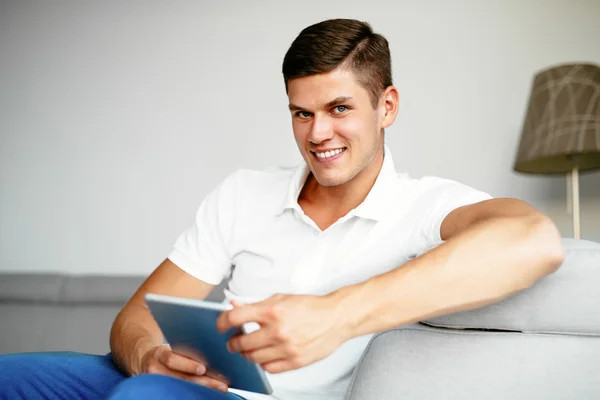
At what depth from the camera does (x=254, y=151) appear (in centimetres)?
256

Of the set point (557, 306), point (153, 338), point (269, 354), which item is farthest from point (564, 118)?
point (269, 354)

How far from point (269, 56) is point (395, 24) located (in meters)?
0.54

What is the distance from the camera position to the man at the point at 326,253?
2.50 feet

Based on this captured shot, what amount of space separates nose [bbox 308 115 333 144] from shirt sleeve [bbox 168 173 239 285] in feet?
0.83

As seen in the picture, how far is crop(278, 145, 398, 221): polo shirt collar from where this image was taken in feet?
3.97

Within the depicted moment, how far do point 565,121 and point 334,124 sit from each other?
40.2 inches

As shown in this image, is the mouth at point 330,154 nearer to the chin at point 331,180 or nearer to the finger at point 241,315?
the chin at point 331,180

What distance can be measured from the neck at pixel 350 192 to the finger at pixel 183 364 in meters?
0.49

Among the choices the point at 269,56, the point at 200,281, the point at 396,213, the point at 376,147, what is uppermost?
the point at 269,56

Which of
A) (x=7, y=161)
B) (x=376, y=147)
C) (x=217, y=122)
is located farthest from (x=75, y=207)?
(x=376, y=147)

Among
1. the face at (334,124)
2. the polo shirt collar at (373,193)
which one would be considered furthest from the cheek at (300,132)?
the polo shirt collar at (373,193)

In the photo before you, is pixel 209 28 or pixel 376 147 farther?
pixel 209 28

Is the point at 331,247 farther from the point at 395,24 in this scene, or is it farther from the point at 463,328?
the point at 395,24

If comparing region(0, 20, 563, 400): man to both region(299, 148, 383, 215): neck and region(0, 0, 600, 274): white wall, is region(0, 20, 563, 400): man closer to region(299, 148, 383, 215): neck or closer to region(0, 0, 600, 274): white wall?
region(299, 148, 383, 215): neck
